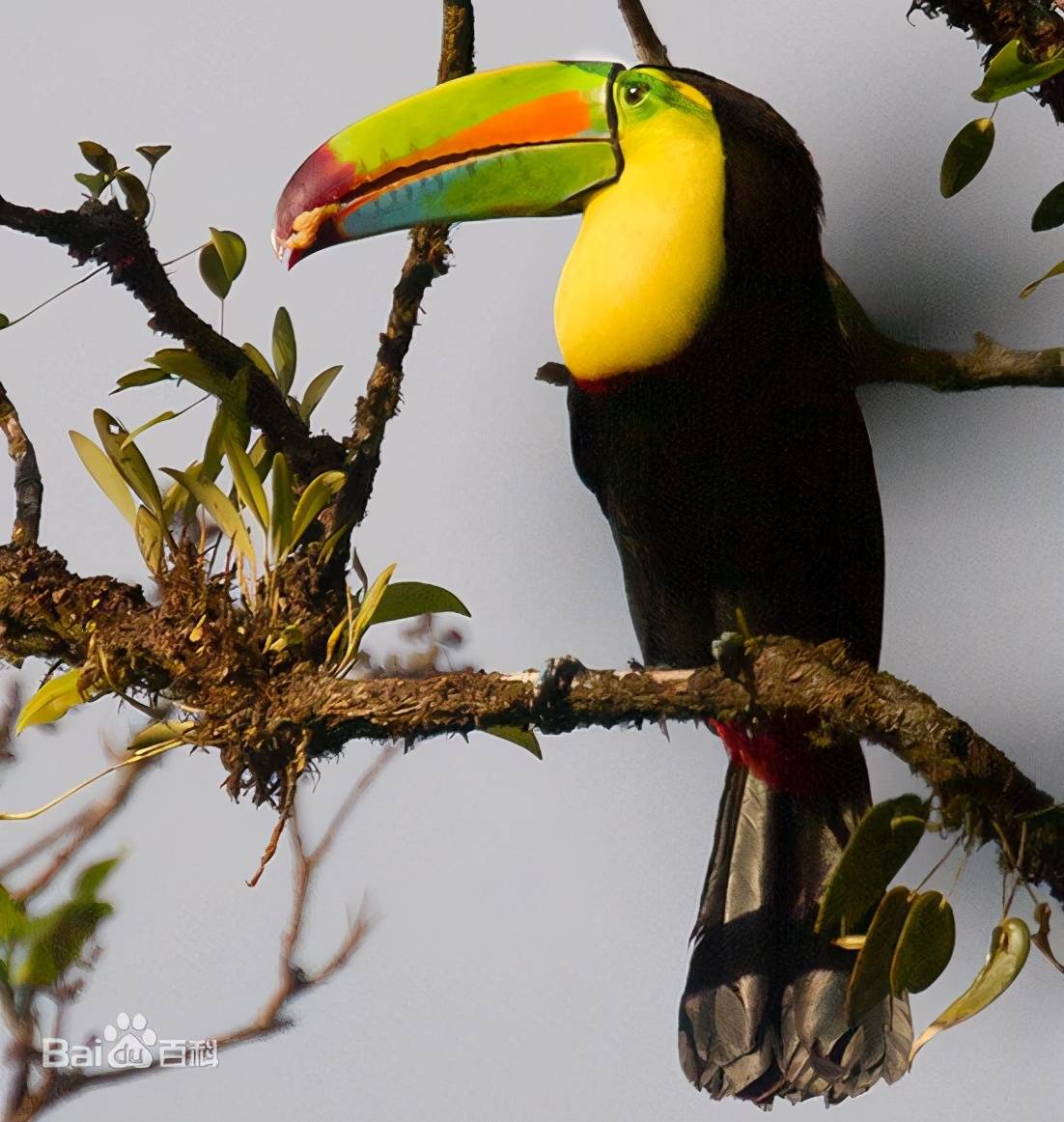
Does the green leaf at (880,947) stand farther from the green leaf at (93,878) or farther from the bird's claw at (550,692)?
the green leaf at (93,878)

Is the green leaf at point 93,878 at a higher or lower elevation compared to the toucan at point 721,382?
lower

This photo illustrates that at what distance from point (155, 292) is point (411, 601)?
35 cm

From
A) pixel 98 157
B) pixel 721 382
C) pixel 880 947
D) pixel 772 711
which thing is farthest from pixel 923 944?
pixel 98 157

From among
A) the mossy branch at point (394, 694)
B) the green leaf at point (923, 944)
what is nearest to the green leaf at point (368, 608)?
the mossy branch at point (394, 694)

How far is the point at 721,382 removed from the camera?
1.47 meters

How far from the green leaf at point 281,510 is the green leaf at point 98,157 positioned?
299mm

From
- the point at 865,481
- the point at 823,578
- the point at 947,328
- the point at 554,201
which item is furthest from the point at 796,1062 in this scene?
the point at 554,201

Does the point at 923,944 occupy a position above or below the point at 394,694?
below

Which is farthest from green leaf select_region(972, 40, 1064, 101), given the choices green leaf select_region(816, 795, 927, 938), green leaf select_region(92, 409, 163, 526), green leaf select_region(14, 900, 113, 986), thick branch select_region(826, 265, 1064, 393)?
green leaf select_region(14, 900, 113, 986)

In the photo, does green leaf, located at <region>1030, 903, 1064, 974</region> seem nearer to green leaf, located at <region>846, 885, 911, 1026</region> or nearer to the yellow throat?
green leaf, located at <region>846, 885, 911, 1026</region>

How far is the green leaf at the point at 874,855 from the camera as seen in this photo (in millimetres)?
952

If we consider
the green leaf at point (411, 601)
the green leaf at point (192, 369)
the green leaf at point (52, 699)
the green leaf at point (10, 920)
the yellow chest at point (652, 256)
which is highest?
the yellow chest at point (652, 256)

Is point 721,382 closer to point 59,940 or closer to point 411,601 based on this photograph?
point 411,601

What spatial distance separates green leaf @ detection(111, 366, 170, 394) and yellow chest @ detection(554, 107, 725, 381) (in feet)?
1.61
